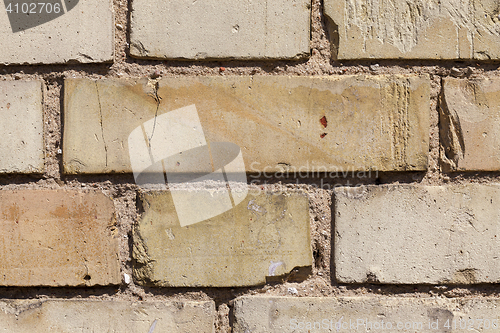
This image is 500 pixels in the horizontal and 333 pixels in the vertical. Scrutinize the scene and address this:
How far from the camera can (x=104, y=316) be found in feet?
2.32

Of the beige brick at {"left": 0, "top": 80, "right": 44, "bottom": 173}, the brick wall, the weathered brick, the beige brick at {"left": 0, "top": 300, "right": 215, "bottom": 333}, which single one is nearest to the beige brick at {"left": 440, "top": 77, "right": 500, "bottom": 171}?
the brick wall

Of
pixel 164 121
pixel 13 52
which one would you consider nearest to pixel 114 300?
pixel 164 121

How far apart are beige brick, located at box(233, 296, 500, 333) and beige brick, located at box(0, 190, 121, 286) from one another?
34 cm

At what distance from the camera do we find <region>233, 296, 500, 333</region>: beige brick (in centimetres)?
70

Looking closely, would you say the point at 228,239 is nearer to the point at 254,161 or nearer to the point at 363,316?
the point at 254,161

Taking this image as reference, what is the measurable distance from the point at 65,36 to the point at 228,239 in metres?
0.56

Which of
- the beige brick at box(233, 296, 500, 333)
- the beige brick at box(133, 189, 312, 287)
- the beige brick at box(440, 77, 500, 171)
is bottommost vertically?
the beige brick at box(233, 296, 500, 333)

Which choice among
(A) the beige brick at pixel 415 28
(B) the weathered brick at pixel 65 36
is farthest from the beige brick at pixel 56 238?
(A) the beige brick at pixel 415 28

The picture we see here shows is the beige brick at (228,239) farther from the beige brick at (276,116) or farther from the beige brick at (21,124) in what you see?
the beige brick at (21,124)

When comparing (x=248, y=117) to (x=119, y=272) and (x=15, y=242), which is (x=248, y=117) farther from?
(x=15, y=242)

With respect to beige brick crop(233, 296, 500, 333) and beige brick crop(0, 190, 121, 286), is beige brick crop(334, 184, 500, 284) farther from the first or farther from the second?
beige brick crop(0, 190, 121, 286)

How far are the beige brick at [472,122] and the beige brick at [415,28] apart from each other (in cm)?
7

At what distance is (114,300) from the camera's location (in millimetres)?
712

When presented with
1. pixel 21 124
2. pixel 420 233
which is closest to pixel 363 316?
pixel 420 233
